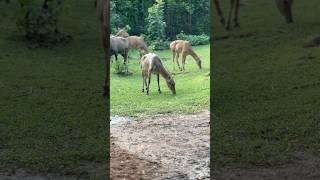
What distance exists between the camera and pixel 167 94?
5.15 meters

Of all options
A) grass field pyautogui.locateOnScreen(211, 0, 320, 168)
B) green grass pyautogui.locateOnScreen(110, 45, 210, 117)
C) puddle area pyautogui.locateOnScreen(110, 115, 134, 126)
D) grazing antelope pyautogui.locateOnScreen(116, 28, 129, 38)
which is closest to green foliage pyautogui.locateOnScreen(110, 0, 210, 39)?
grazing antelope pyautogui.locateOnScreen(116, 28, 129, 38)

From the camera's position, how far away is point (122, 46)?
545 centimetres

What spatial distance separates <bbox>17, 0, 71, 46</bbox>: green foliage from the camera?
701 centimetres

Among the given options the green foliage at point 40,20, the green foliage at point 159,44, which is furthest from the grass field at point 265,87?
the green foliage at point 40,20

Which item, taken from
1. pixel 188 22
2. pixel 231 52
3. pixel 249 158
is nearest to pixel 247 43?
pixel 231 52

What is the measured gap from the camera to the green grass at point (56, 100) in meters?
4.70

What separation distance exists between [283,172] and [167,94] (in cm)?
120

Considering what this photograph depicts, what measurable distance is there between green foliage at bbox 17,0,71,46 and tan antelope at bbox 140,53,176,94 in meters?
1.71

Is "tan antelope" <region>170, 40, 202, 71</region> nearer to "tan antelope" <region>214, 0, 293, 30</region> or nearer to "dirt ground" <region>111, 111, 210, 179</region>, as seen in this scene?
"dirt ground" <region>111, 111, 210, 179</region>

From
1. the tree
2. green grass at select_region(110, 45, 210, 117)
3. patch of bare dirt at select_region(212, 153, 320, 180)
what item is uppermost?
the tree

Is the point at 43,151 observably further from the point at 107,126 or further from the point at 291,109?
the point at 291,109

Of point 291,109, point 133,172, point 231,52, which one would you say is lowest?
point 133,172

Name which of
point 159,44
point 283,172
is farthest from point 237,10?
point 283,172

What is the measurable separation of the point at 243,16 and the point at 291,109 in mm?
1297
